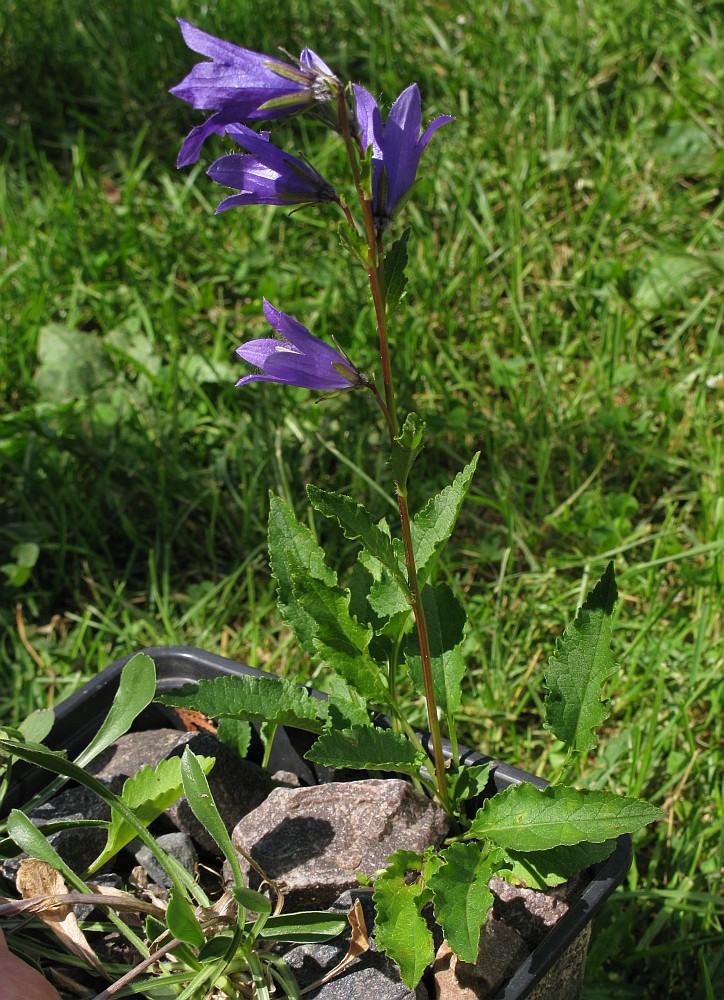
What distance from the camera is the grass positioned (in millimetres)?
1804

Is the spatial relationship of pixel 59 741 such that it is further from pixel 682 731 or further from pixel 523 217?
pixel 523 217

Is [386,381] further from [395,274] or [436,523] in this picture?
[436,523]

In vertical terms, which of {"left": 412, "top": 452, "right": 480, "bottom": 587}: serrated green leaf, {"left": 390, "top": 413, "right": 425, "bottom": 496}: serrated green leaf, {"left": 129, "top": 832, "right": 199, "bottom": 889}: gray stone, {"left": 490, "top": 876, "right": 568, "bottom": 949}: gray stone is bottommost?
{"left": 490, "top": 876, "right": 568, "bottom": 949}: gray stone

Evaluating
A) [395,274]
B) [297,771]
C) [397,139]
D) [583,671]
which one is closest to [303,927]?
[297,771]

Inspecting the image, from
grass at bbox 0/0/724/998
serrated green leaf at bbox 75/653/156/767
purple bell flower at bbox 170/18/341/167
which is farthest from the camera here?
grass at bbox 0/0/724/998

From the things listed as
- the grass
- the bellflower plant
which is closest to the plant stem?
the bellflower plant

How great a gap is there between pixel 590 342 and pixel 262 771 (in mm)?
1407

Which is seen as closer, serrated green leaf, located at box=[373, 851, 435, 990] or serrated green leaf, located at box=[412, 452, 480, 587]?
serrated green leaf, located at box=[373, 851, 435, 990]

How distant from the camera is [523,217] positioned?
257 centimetres

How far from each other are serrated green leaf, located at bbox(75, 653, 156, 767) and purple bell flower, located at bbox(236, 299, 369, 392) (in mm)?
420

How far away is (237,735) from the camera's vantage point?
1.33 m

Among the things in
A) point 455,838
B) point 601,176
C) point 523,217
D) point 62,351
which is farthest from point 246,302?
point 455,838

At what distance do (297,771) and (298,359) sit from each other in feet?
2.03

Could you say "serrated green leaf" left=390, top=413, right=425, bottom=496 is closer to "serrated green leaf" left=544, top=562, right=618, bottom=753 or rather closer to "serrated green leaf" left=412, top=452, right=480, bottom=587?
"serrated green leaf" left=412, top=452, right=480, bottom=587
